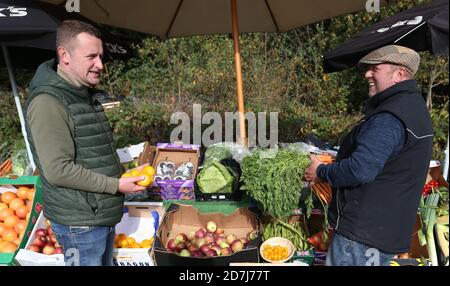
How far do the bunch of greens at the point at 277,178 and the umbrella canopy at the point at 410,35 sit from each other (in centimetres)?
109

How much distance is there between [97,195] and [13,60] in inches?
124

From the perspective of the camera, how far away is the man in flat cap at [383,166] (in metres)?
1.87

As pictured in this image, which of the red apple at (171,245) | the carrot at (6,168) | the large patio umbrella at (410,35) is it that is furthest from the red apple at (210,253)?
the carrot at (6,168)

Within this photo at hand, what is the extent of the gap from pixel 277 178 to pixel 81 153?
1465mm

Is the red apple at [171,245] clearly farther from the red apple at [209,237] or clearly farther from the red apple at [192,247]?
the red apple at [209,237]

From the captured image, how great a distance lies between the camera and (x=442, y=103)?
7562 millimetres

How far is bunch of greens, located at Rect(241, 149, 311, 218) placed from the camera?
110 inches

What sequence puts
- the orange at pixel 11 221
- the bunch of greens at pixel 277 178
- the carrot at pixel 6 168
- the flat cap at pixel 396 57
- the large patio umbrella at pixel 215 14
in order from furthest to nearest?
the large patio umbrella at pixel 215 14 < the carrot at pixel 6 168 < the orange at pixel 11 221 < the bunch of greens at pixel 277 178 < the flat cap at pixel 396 57

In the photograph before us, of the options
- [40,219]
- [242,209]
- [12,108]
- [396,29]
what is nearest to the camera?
[396,29]

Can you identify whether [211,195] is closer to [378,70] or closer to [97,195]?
[97,195]

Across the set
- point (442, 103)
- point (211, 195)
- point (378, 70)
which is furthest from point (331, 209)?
point (442, 103)

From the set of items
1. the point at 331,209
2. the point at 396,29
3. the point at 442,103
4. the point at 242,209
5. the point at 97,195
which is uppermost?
the point at 396,29

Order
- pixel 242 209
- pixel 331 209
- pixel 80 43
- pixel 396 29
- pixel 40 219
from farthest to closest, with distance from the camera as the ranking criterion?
pixel 242 209, pixel 40 219, pixel 396 29, pixel 331 209, pixel 80 43

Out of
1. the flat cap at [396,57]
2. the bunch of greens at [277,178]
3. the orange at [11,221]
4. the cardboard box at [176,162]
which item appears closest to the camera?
the flat cap at [396,57]
